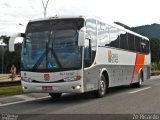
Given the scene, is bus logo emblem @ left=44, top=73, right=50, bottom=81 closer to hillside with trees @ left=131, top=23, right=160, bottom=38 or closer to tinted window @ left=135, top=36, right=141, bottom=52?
tinted window @ left=135, top=36, right=141, bottom=52

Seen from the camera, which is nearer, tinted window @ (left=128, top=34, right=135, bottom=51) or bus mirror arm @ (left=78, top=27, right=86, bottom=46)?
bus mirror arm @ (left=78, top=27, right=86, bottom=46)

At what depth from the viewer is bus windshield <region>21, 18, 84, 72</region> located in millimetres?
15430

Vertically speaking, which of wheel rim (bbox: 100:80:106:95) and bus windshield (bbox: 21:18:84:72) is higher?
bus windshield (bbox: 21:18:84:72)

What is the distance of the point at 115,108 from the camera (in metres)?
13.4

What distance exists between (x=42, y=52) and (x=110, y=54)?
4.43m

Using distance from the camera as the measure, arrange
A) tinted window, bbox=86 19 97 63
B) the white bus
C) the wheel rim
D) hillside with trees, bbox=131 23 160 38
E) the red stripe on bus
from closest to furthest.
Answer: the white bus, tinted window, bbox=86 19 97 63, the wheel rim, the red stripe on bus, hillside with trees, bbox=131 23 160 38

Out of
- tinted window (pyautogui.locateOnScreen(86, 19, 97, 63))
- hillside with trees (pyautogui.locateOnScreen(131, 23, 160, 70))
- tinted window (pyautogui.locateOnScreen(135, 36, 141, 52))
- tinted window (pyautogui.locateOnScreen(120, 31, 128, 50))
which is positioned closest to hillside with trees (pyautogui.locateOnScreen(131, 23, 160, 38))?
hillside with trees (pyautogui.locateOnScreen(131, 23, 160, 70))

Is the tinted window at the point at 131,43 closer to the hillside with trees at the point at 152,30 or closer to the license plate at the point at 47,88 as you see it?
the license plate at the point at 47,88

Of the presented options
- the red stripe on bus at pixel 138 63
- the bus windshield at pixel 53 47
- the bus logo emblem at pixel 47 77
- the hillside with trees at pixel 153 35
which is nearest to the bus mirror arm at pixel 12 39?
the bus windshield at pixel 53 47

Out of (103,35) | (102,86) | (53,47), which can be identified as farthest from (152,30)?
(53,47)

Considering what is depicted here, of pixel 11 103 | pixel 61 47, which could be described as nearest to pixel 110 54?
pixel 61 47

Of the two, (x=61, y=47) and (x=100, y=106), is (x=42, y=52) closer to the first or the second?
(x=61, y=47)

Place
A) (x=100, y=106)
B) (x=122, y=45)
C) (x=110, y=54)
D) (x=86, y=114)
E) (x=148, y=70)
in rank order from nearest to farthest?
1. (x=86, y=114)
2. (x=100, y=106)
3. (x=110, y=54)
4. (x=122, y=45)
5. (x=148, y=70)

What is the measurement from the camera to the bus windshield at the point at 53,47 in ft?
50.6
